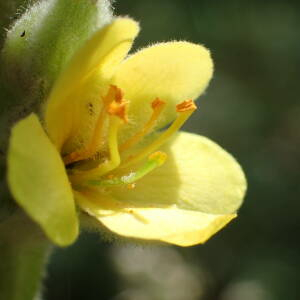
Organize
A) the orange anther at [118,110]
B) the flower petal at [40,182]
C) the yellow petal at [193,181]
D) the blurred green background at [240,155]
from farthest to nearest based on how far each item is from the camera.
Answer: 1. the blurred green background at [240,155]
2. the yellow petal at [193,181]
3. the orange anther at [118,110]
4. the flower petal at [40,182]

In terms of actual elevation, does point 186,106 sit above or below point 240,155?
above

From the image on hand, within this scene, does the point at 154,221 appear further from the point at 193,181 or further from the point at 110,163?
the point at 193,181

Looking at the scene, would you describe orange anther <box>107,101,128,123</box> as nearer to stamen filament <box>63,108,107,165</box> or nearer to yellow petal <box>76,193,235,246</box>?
stamen filament <box>63,108,107,165</box>

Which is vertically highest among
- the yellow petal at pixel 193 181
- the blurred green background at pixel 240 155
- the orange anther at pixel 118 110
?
the orange anther at pixel 118 110

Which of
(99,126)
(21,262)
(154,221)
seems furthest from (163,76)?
(21,262)

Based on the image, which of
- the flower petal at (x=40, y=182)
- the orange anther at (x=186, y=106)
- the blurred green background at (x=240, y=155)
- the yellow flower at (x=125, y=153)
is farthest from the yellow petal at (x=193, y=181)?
the blurred green background at (x=240, y=155)

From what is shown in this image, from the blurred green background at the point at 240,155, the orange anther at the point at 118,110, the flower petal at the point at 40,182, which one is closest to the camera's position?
the flower petal at the point at 40,182

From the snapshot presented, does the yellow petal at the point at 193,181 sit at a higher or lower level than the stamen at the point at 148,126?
lower

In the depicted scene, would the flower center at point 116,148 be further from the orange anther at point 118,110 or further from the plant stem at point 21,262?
the plant stem at point 21,262
